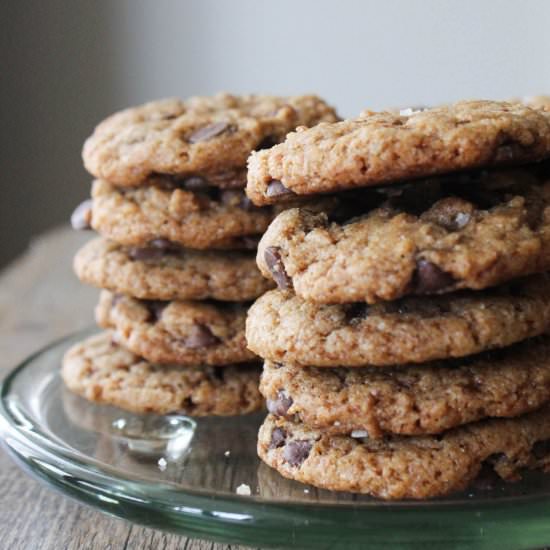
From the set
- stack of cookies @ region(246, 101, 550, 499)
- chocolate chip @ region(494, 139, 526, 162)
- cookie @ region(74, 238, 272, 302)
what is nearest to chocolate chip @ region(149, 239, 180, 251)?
cookie @ region(74, 238, 272, 302)

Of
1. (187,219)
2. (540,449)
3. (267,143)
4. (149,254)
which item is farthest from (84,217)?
(540,449)

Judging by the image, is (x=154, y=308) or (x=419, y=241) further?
(x=154, y=308)

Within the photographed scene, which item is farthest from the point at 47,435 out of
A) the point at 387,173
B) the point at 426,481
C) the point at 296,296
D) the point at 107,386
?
the point at 387,173

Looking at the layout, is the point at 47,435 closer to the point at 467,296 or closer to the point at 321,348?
the point at 321,348

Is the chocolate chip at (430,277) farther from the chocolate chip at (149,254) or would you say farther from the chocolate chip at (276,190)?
the chocolate chip at (149,254)

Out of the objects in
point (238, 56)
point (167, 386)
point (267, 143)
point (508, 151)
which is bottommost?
point (238, 56)

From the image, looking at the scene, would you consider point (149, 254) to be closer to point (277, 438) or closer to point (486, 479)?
point (277, 438)
